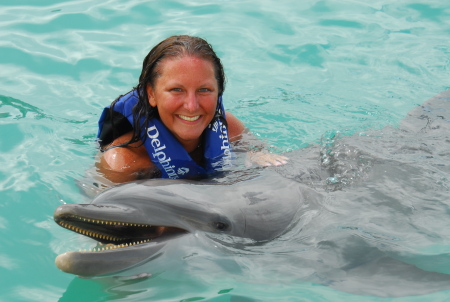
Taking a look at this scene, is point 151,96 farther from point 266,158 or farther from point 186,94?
point 266,158

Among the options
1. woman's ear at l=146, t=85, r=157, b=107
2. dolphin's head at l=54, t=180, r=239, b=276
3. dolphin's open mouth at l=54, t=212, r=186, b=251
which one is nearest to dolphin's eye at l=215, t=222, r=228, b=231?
dolphin's head at l=54, t=180, r=239, b=276

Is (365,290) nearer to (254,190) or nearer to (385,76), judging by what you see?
(254,190)

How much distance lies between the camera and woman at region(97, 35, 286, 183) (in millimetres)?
6160

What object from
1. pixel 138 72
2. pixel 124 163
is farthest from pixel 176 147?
pixel 138 72

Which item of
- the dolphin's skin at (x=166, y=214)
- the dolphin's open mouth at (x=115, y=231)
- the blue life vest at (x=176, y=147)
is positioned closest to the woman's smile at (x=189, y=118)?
the blue life vest at (x=176, y=147)

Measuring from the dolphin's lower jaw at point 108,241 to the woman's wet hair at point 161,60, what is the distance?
6.10 feet

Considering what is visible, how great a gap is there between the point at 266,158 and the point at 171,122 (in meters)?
1.24

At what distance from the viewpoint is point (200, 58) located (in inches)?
242

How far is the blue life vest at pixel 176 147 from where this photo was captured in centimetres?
671

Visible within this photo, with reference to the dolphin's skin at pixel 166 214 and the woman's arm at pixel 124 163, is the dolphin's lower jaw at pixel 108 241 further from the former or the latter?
the woman's arm at pixel 124 163

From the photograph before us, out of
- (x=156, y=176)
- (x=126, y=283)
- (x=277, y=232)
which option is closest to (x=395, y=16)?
(x=156, y=176)

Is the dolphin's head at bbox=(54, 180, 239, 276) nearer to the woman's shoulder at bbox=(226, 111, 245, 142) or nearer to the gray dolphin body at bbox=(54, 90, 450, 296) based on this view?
the gray dolphin body at bbox=(54, 90, 450, 296)

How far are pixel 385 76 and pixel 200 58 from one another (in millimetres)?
5834

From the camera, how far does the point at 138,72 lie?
35.9ft
